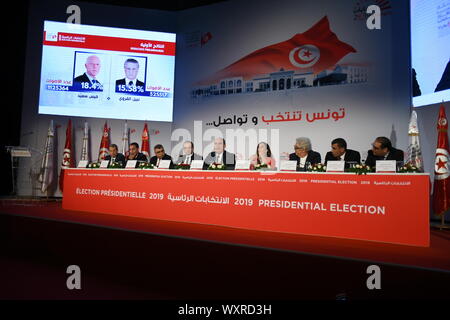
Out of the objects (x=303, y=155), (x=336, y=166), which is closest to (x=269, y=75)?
(x=303, y=155)

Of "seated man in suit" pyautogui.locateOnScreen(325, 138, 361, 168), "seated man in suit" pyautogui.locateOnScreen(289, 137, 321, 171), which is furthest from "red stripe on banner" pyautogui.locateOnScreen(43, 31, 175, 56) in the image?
"seated man in suit" pyautogui.locateOnScreen(325, 138, 361, 168)

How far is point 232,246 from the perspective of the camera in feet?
7.95

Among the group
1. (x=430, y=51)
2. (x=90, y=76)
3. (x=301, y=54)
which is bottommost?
(x=430, y=51)

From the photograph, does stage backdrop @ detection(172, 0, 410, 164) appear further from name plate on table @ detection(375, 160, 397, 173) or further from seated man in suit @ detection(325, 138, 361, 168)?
name plate on table @ detection(375, 160, 397, 173)

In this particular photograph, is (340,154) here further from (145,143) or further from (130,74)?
(130,74)

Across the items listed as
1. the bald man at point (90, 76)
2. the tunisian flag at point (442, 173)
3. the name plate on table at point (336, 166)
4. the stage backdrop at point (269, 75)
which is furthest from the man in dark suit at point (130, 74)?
the tunisian flag at point (442, 173)

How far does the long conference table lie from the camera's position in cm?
288

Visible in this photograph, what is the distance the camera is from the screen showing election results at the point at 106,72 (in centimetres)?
716

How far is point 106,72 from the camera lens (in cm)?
728

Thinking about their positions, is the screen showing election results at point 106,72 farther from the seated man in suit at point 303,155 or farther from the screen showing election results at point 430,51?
the screen showing election results at point 430,51

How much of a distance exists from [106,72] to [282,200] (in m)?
5.30
